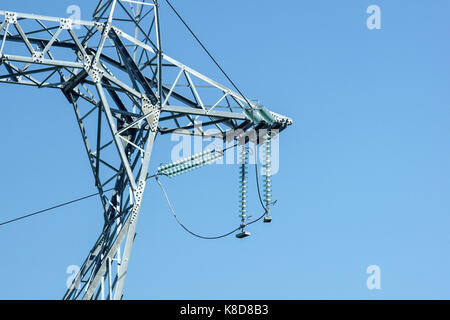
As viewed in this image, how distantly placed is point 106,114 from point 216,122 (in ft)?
15.9

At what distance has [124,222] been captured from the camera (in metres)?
41.2

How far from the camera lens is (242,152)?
44594mm
